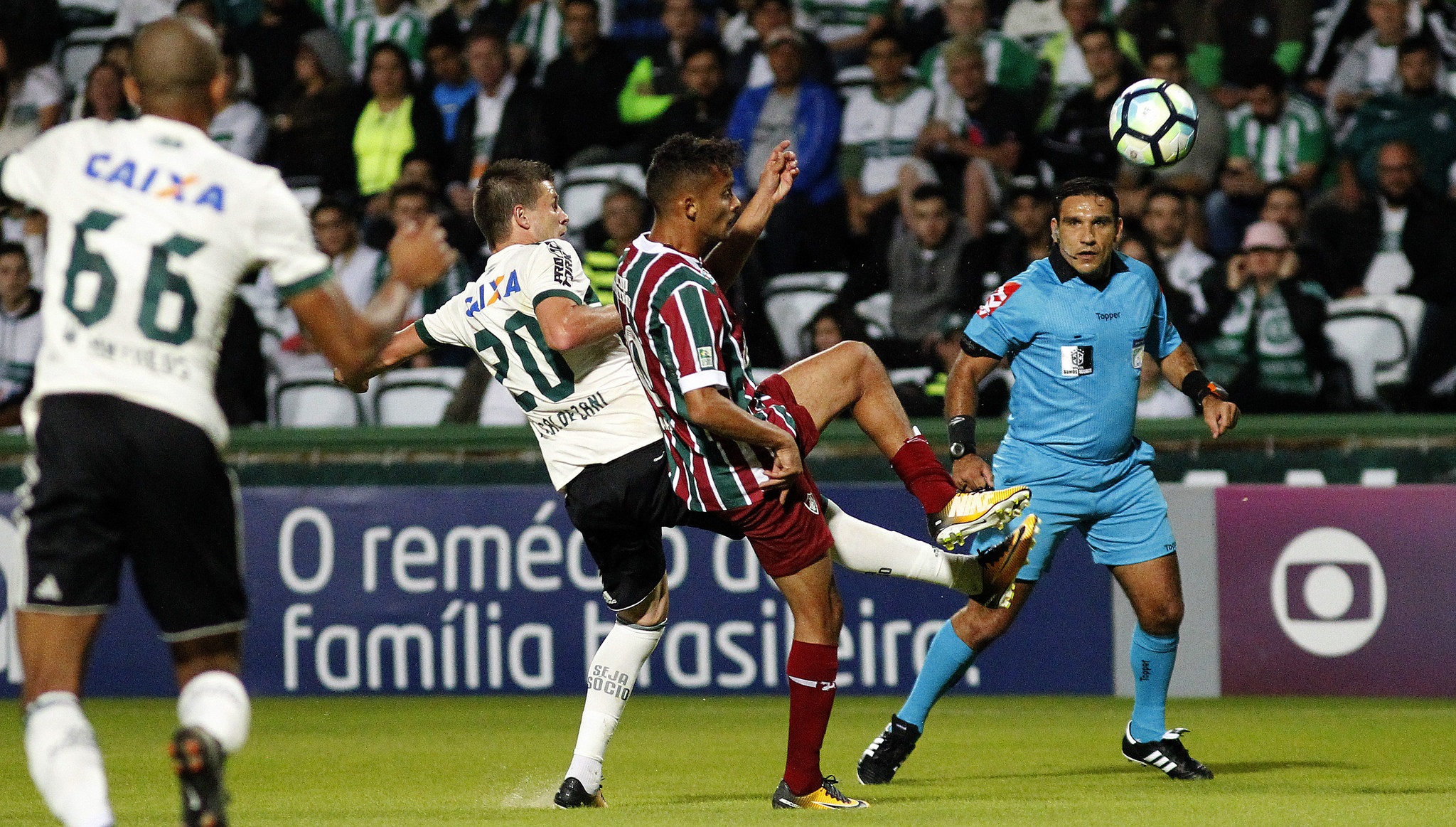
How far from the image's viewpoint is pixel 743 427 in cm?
534

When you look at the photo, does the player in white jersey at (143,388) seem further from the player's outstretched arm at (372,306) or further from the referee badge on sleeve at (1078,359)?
the referee badge on sleeve at (1078,359)

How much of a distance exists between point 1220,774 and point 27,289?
8.07 meters

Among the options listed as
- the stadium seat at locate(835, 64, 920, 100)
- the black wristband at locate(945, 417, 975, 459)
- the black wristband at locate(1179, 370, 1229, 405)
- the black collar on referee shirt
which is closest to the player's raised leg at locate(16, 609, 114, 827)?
the black wristband at locate(945, 417, 975, 459)

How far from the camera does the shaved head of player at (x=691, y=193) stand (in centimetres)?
552

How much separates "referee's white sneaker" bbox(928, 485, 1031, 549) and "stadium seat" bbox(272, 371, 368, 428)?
5895 millimetres

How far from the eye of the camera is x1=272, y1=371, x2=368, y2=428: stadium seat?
36.2 feet

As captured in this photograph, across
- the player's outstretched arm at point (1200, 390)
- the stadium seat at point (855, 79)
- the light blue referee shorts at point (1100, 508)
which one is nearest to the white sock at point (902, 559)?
the light blue referee shorts at point (1100, 508)

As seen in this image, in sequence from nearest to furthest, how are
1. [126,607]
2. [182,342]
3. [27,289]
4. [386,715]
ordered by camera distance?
[182,342] → [386,715] → [126,607] → [27,289]

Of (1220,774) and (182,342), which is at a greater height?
(182,342)

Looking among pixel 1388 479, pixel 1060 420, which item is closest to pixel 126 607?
pixel 1060 420

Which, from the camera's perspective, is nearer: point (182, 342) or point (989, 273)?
point (182, 342)

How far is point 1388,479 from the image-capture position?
30.3ft

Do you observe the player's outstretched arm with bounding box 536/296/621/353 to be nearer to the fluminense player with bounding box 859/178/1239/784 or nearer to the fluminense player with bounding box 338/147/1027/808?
the fluminense player with bounding box 338/147/1027/808

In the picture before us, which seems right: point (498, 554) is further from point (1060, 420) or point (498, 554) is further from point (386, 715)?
point (1060, 420)
